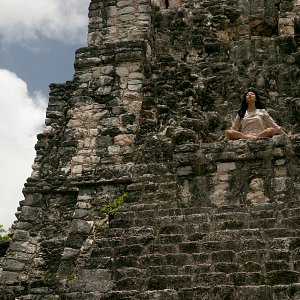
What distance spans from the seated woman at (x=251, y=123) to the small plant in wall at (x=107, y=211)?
6.17 feet

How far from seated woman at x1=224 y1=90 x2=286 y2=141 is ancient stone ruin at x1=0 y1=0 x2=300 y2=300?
1.63 feet

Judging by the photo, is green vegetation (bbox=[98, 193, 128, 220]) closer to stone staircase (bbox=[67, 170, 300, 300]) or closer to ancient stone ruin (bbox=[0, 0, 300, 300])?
ancient stone ruin (bbox=[0, 0, 300, 300])

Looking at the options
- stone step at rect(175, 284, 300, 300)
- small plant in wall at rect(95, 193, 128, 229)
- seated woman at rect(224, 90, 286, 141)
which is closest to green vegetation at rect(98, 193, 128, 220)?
small plant in wall at rect(95, 193, 128, 229)

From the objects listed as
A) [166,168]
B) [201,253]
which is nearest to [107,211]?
[166,168]

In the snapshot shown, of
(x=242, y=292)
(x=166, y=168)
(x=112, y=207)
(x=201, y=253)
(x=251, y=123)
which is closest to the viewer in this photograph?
(x=242, y=292)

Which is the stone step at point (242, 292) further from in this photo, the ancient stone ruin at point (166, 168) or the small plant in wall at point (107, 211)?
the small plant in wall at point (107, 211)

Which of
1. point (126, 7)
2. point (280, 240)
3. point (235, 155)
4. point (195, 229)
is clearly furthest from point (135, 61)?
point (280, 240)

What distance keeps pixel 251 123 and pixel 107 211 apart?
262 cm

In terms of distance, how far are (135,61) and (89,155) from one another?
7.06 feet

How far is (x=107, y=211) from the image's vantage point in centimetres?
898

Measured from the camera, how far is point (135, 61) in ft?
35.8

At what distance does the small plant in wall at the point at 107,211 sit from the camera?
8.71 m

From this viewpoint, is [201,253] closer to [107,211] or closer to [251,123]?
[107,211]

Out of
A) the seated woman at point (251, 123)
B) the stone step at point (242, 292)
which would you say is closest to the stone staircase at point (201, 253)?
the stone step at point (242, 292)
